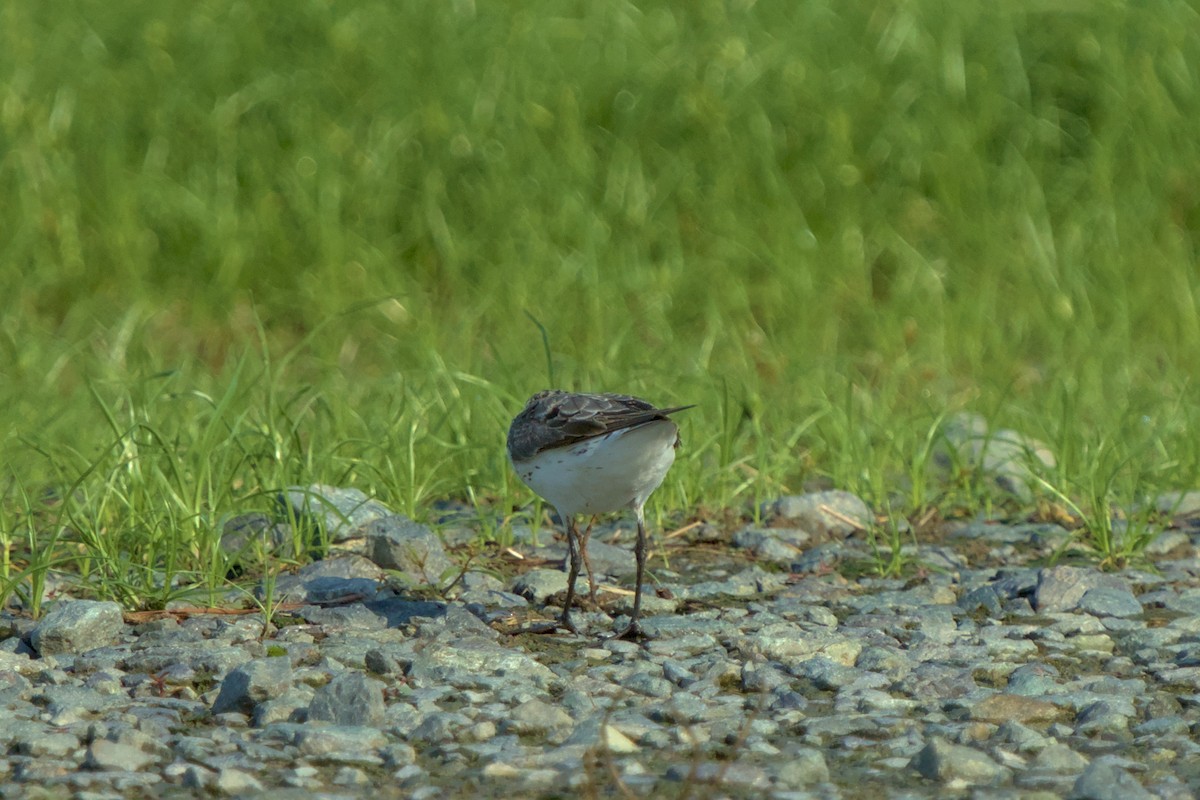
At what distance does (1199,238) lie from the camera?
27.2ft

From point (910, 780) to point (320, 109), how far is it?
6362mm

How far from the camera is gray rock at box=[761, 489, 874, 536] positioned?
530cm

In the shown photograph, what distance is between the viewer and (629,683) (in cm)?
369

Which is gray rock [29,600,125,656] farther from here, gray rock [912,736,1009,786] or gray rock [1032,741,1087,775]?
gray rock [1032,741,1087,775]

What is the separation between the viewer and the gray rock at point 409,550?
A: 4621 mm

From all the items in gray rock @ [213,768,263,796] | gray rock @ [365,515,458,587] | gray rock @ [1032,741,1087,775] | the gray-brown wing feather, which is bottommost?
gray rock @ [365,515,458,587]

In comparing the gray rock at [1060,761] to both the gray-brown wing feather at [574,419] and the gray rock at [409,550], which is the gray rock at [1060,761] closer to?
the gray-brown wing feather at [574,419]

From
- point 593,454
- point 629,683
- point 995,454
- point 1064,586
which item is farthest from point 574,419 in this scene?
point 995,454

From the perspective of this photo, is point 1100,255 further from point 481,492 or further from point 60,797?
point 60,797

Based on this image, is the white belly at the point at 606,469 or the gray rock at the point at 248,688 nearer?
the gray rock at the point at 248,688

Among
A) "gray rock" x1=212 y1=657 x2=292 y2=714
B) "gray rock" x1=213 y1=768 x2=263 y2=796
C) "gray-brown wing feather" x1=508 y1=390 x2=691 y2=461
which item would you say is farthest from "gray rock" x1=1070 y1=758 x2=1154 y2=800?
"gray rock" x1=212 y1=657 x2=292 y2=714

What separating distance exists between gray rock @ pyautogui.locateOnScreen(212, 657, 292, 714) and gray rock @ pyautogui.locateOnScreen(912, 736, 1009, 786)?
1391 mm

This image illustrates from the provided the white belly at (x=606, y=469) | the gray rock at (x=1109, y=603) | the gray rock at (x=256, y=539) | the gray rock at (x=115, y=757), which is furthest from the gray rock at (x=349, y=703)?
the gray rock at (x=1109, y=603)

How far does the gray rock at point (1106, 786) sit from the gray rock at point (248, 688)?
5.52 feet
